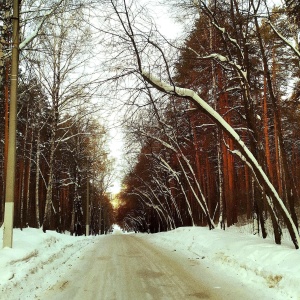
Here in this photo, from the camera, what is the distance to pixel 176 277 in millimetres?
7410

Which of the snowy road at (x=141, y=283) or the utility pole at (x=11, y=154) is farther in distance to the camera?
the utility pole at (x=11, y=154)

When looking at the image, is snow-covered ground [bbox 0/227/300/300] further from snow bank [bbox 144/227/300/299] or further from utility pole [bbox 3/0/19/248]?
utility pole [bbox 3/0/19/248]

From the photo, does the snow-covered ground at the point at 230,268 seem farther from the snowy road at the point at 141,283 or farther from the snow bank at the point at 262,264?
the snowy road at the point at 141,283

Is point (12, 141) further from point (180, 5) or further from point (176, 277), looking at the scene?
point (180, 5)

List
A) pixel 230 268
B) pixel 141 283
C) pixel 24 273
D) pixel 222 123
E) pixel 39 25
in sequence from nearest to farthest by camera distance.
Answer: pixel 24 273
pixel 141 283
pixel 230 268
pixel 222 123
pixel 39 25

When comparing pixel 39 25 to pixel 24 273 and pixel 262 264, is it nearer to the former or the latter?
pixel 24 273

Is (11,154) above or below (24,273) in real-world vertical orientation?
above

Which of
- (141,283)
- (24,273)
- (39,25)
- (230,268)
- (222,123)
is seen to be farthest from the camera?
(39,25)

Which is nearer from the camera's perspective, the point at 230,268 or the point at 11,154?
the point at 230,268

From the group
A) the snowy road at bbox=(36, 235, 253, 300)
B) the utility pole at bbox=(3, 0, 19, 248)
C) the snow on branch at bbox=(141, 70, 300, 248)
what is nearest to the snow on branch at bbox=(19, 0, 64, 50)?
the utility pole at bbox=(3, 0, 19, 248)

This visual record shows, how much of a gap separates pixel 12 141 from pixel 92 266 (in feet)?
13.6

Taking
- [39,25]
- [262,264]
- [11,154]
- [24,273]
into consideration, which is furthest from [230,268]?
[39,25]

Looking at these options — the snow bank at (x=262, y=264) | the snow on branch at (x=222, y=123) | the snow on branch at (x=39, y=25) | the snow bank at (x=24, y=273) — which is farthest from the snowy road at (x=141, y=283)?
the snow on branch at (x=39, y=25)

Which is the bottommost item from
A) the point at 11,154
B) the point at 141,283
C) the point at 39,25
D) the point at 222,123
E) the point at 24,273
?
the point at 141,283
